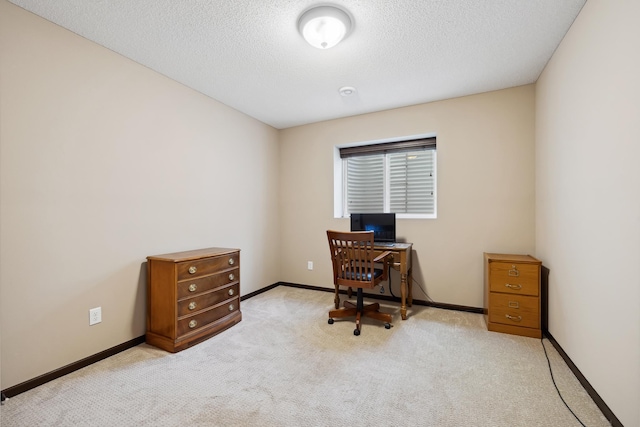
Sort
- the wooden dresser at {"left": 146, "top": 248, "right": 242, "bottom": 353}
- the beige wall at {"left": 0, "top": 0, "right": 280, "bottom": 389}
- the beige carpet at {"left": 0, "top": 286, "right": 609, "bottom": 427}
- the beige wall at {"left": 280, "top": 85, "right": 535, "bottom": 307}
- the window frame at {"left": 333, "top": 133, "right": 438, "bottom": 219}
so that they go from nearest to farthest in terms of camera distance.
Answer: the beige carpet at {"left": 0, "top": 286, "right": 609, "bottom": 427}, the beige wall at {"left": 0, "top": 0, "right": 280, "bottom": 389}, the wooden dresser at {"left": 146, "top": 248, "right": 242, "bottom": 353}, the beige wall at {"left": 280, "top": 85, "right": 535, "bottom": 307}, the window frame at {"left": 333, "top": 133, "right": 438, "bottom": 219}

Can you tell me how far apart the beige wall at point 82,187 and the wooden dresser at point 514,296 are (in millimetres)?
2958

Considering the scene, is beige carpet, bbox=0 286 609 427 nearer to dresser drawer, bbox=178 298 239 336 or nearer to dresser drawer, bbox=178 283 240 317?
dresser drawer, bbox=178 298 239 336

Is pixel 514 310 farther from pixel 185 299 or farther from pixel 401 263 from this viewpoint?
pixel 185 299

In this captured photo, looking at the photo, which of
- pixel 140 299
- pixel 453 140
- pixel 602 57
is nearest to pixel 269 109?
pixel 453 140

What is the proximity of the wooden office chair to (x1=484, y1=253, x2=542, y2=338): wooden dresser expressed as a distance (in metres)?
0.96

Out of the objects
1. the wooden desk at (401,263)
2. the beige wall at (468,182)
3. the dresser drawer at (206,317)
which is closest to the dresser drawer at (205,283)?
the dresser drawer at (206,317)

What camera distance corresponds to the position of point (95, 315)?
82.2 inches

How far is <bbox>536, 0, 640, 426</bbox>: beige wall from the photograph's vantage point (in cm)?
130

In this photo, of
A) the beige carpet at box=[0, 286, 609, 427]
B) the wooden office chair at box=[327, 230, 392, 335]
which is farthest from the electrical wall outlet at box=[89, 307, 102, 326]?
the wooden office chair at box=[327, 230, 392, 335]

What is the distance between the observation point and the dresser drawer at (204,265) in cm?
228

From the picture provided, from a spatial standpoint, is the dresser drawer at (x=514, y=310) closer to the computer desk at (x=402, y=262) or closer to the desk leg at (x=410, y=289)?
the computer desk at (x=402, y=262)

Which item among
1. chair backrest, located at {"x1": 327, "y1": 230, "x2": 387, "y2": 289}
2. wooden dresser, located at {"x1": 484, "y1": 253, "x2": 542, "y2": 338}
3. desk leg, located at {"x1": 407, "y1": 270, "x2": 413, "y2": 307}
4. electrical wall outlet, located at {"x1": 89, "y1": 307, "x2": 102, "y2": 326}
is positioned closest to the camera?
electrical wall outlet, located at {"x1": 89, "y1": 307, "x2": 102, "y2": 326}

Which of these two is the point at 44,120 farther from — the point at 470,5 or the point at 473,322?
the point at 473,322

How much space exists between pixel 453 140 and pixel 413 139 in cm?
49
